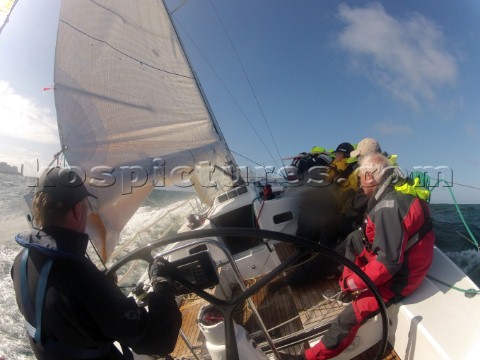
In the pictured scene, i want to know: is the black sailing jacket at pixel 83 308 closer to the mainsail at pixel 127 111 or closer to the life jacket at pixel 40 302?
the life jacket at pixel 40 302

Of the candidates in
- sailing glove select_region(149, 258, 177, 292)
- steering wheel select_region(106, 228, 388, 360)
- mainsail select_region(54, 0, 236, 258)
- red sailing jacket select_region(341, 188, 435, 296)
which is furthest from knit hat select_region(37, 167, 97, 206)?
red sailing jacket select_region(341, 188, 435, 296)

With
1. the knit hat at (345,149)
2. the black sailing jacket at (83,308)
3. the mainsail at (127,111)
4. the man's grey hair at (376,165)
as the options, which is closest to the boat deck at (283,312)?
the man's grey hair at (376,165)

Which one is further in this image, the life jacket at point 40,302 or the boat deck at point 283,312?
the boat deck at point 283,312

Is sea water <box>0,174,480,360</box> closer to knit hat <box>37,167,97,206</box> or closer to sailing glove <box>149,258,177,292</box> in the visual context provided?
knit hat <box>37,167,97,206</box>

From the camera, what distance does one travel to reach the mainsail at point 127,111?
305cm

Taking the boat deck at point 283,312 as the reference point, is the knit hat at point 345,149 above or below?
above

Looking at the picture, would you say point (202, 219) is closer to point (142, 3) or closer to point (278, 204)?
point (278, 204)

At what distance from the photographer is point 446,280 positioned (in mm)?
2207

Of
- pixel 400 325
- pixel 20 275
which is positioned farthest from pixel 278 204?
pixel 20 275

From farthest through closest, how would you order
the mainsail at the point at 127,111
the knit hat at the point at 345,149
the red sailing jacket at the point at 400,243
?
1. the knit hat at the point at 345,149
2. the mainsail at the point at 127,111
3. the red sailing jacket at the point at 400,243

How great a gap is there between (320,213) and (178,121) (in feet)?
8.85

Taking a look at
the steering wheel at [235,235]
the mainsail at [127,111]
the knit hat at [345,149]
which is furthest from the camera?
the knit hat at [345,149]

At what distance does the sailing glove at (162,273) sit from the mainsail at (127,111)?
5.74 feet

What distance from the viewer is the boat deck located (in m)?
2.69
